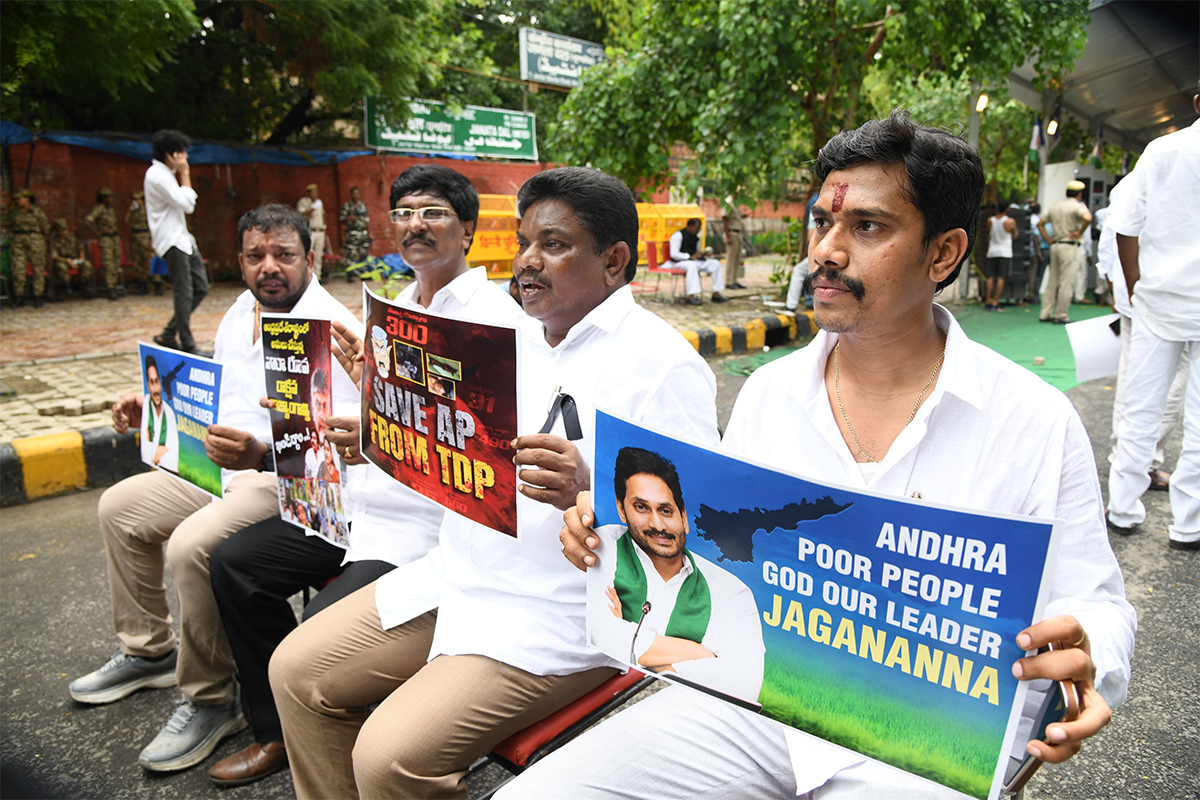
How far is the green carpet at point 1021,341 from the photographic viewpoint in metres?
7.76

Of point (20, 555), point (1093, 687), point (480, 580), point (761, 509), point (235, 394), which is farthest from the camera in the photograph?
point (20, 555)

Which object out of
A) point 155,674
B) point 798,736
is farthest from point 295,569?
point 798,736

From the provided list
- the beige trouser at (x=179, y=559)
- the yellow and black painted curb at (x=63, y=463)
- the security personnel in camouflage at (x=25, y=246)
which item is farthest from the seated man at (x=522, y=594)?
the security personnel in camouflage at (x=25, y=246)

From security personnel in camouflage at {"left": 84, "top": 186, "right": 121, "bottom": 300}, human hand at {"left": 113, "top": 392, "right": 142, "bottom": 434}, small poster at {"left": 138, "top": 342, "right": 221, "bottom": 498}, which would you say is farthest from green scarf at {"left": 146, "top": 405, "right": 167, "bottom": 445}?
security personnel in camouflage at {"left": 84, "top": 186, "right": 121, "bottom": 300}

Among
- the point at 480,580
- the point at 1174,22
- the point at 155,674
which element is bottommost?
the point at 155,674

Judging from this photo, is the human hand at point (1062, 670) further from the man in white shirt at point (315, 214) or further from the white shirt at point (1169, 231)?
the man in white shirt at point (315, 214)

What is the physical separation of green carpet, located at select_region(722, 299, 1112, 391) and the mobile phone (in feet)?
20.6

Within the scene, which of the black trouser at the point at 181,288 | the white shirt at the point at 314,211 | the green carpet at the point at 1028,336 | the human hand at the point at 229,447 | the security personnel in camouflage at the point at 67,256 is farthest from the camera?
the white shirt at the point at 314,211

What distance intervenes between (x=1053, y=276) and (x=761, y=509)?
11214 millimetres

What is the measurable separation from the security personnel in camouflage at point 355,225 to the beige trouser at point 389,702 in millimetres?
15862

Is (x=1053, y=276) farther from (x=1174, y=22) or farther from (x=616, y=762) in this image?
(x=616, y=762)

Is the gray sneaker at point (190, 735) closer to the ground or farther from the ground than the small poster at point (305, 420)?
closer to the ground

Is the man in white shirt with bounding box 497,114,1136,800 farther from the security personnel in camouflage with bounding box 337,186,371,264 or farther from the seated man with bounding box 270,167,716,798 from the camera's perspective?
the security personnel in camouflage with bounding box 337,186,371,264

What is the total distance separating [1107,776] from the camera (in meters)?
2.30
